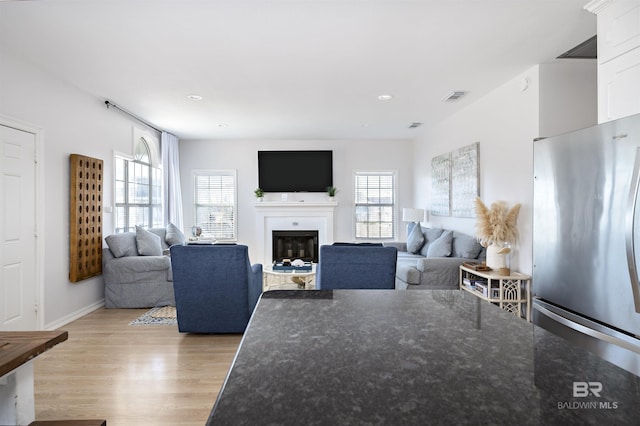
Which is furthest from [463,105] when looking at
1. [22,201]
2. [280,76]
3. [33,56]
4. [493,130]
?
[22,201]

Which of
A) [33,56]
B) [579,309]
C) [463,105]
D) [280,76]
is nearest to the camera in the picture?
[579,309]

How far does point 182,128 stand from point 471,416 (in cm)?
645

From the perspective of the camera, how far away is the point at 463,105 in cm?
487

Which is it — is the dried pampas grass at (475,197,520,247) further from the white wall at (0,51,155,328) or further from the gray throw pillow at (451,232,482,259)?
the white wall at (0,51,155,328)

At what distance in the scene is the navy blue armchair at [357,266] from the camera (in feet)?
10.2

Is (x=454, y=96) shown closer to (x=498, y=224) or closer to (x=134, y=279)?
(x=498, y=224)

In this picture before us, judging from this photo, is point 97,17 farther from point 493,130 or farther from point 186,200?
point 186,200

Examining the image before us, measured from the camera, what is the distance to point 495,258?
3.67 metres

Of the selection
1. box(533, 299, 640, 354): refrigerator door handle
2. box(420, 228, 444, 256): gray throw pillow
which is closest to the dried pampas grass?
box(533, 299, 640, 354): refrigerator door handle

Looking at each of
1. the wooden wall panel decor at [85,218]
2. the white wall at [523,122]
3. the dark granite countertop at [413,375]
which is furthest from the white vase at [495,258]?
the wooden wall panel decor at [85,218]

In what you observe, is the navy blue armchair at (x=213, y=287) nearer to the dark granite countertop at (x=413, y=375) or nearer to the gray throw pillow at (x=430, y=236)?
the dark granite countertop at (x=413, y=375)

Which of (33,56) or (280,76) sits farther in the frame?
(280,76)

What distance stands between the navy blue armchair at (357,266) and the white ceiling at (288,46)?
1.74m

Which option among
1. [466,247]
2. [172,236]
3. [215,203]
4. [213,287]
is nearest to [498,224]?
[466,247]
